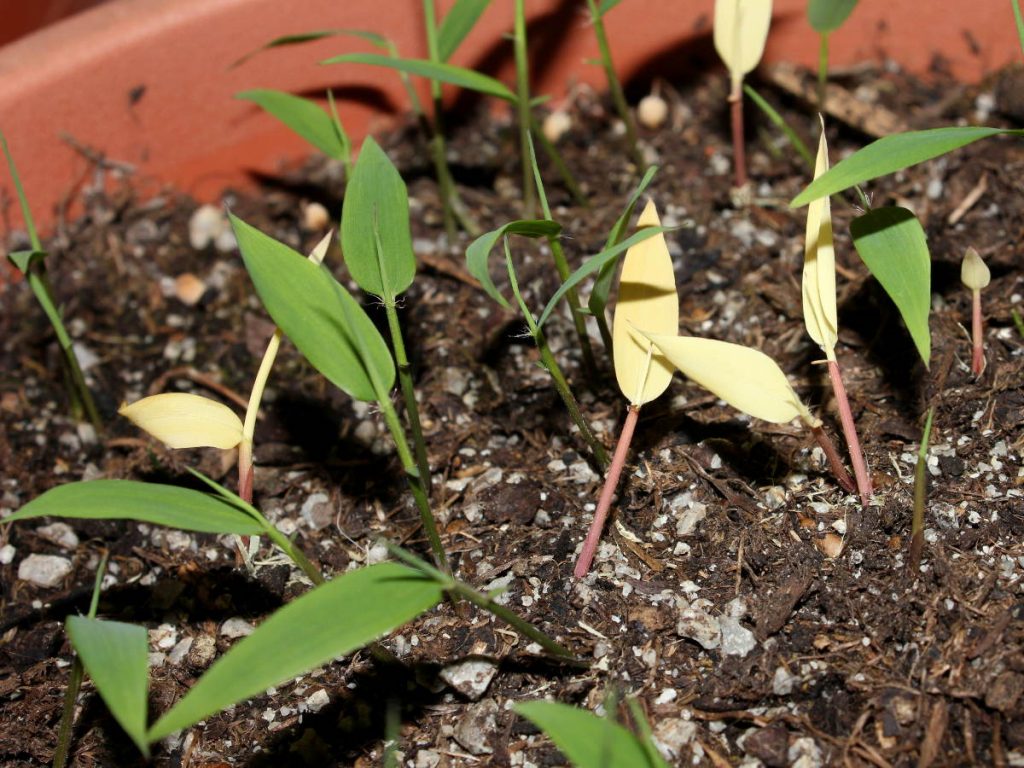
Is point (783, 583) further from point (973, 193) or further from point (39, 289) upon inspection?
point (39, 289)

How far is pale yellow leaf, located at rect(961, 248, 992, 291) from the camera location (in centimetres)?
87

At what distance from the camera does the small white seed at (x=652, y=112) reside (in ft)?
4.20

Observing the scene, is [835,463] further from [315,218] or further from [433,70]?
[315,218]

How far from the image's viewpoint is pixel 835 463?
829 mm

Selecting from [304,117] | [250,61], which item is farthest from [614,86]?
[250,61]

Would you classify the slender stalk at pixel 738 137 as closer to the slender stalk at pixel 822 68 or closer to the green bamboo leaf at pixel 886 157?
the slender stalk at pixel 822 68

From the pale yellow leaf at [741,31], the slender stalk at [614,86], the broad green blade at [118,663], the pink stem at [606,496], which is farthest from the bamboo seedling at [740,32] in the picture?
the broad green blade at [118,663]

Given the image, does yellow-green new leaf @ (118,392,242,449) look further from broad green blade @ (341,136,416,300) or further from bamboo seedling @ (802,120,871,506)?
bamboo seedling @ (802,120,871,506)

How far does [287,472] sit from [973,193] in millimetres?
765

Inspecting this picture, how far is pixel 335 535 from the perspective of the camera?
95 cm

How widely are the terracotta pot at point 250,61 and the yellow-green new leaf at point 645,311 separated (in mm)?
544

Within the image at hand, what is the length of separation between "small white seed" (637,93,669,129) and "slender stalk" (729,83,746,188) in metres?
0.13

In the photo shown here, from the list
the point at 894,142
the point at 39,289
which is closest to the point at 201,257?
the point at 39,289

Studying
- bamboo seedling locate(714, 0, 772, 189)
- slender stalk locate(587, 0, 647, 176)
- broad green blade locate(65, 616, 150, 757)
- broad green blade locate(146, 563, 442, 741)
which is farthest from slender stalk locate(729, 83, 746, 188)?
broad green blade locate(65, 616, 150, 757)
